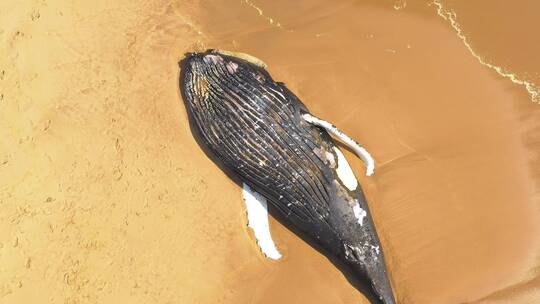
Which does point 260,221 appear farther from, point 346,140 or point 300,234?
point 346,140

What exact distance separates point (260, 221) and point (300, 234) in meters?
0.60

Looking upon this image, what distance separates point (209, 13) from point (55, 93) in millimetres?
2731

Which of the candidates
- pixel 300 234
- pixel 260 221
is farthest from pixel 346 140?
pixel 260 221

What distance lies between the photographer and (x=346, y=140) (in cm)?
733

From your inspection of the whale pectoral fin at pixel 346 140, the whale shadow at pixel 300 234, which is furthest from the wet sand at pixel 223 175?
the whale pectoral fin at pixel 346 140

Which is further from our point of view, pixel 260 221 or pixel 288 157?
pixel 260 221

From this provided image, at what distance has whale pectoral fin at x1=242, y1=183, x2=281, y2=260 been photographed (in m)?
7.34

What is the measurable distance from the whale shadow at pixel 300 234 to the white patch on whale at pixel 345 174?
97 centimetres

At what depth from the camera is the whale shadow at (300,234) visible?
7008 mm

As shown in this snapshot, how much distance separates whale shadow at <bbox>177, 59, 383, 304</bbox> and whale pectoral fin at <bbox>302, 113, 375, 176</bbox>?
1.28 m

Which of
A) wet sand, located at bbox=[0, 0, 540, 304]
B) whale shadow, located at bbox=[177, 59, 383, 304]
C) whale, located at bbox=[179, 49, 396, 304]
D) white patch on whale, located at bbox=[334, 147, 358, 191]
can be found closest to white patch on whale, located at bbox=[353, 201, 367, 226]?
whale, located at bbox=[179, 49, 396, 304]

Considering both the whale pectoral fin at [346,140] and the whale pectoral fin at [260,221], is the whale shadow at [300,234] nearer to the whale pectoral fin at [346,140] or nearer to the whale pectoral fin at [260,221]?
the whale pectoral fin at [260,221]

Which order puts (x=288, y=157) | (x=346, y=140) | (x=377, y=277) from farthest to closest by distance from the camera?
(x=346, y=140) → (x=288, y=157) → (x=377, y=277)

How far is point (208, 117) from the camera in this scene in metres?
7.56
